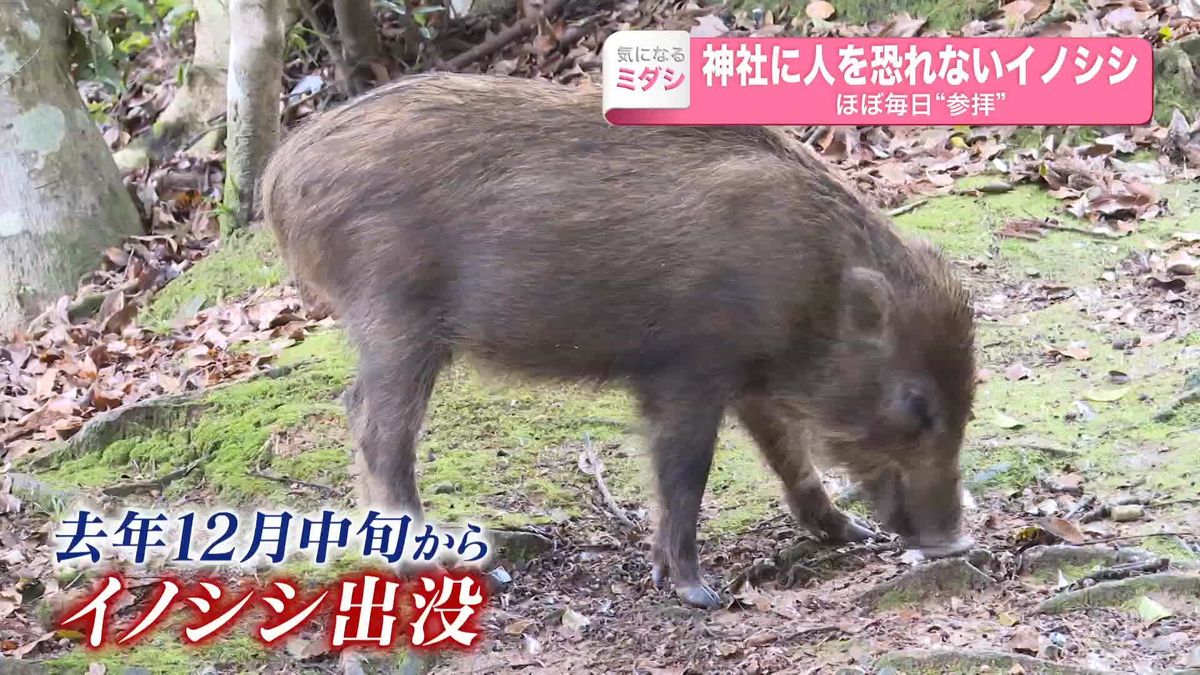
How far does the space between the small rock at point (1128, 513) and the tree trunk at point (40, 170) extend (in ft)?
18.1

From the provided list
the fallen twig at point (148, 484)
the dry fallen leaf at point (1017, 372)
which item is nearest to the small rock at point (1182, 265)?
the dry fallen leaf at point (1017, 372)

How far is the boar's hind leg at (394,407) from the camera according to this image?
3.97 metres

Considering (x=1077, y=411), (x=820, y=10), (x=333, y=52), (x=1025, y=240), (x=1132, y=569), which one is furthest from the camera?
(x=333, y=52)

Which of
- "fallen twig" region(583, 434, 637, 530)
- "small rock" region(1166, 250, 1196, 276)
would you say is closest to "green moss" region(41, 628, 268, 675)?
"fallen twig" region(583, 434, 637, 530)

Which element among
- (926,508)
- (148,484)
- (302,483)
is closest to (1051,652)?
(926,508)

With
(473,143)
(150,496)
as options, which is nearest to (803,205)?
(473,143)

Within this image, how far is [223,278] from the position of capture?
727 cm

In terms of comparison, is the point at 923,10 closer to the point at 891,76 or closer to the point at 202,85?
the point at 891,76

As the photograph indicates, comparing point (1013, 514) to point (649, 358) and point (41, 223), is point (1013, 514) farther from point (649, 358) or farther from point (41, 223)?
point (41, 223)

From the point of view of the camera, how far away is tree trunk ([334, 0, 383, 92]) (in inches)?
349

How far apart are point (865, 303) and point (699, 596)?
0.91 metres

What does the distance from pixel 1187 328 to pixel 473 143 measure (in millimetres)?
2749

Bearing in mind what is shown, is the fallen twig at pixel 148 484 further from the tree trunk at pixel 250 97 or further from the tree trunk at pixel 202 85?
the tree trunk at pixel 202 85

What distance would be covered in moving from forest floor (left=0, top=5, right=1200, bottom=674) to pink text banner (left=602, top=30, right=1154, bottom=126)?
77cm
